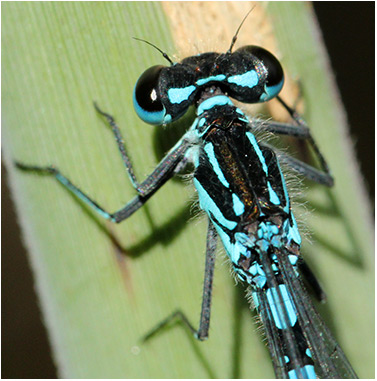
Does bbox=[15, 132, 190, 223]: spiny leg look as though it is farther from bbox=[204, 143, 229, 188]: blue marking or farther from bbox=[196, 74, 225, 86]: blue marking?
bbox=[196, 74, 225, 86]: blue marking

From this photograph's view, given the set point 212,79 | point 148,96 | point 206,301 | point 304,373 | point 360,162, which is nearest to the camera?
point 304,373

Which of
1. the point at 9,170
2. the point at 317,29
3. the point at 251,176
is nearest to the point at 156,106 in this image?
the point at 251,176

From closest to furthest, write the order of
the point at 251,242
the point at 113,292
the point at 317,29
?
the point at 251,242
the point at 113,292
the point at 317,29

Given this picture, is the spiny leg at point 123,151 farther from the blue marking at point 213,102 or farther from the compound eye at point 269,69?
the compound eye at point 269,69

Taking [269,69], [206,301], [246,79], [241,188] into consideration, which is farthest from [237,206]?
[269,69]

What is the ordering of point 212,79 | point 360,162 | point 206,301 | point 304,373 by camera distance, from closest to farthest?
point 304,373
point 212,79
point 206,301
point 360,162

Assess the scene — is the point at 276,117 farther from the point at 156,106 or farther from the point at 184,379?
the point at 184,379

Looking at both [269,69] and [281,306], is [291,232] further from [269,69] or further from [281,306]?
[269,69]
